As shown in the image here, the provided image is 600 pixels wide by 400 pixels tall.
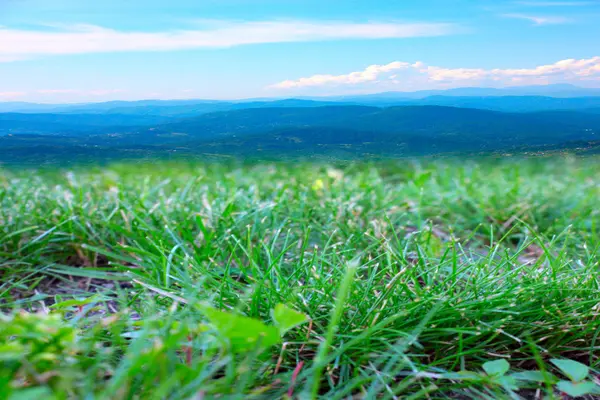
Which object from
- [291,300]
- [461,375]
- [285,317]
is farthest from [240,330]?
[461,375]

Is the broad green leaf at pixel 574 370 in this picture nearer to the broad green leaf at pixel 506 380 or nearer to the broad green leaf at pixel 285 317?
the broad green leaf at pixel 506 380

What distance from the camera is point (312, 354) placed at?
1403mm

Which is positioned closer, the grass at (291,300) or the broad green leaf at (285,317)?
the grass at (291,300)

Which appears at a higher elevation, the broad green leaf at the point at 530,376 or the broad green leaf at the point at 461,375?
the broad green leaf at the point at 461,375

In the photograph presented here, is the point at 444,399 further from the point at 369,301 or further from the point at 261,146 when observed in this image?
the point at 261,146

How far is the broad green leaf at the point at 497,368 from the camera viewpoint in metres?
1.27

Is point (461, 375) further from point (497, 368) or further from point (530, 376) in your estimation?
point (530, 376)

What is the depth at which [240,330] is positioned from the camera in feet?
3.49

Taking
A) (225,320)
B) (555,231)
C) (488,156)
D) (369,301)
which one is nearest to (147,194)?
(369,301)

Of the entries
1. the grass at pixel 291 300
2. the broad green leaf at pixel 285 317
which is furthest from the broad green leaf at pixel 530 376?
the broad green leaf at pixel 285 317

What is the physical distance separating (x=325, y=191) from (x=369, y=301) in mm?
1745

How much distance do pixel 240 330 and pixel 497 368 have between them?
653 millimetres

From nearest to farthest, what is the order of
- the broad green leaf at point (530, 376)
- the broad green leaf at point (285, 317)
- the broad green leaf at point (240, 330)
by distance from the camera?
1. the broad green leaf at point (240, 330)
2. the broad green leaf at point (285, 317)
3. the broad green leaf at point (530, 376)

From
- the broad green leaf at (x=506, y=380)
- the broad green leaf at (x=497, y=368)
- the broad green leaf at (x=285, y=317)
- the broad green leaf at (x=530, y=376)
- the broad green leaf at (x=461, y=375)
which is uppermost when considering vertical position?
the broad green leaf at (x=285, y=317)
